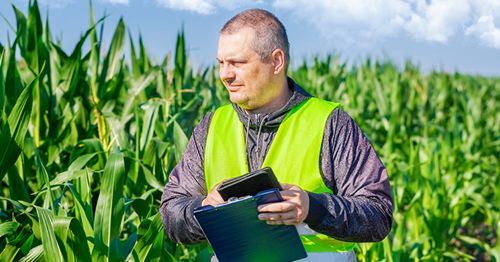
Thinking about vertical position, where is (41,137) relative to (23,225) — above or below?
above

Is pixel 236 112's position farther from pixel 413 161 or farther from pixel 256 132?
pixel 413 161

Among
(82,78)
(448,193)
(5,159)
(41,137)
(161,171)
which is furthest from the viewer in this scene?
(448,193)

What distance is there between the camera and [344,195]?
1.23m

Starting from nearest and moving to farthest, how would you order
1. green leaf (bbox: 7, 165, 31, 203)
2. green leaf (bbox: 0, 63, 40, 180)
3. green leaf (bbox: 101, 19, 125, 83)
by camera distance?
1. green leaf (bbox: 0, 63, 40, 180)
2. green leaf (bbox: 7, 165, 31, 203)
3. green leaf (bbox: 101, 19, 125, 83)

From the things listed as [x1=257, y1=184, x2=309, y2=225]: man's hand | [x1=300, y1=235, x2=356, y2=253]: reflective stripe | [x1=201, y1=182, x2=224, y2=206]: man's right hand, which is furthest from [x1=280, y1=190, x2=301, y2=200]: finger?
[x1=300, y1=235, x2=356, y2=253]: reflective stripe

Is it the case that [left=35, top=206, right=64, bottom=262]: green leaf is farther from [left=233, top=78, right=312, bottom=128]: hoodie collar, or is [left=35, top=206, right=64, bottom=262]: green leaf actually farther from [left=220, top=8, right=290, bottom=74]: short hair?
[left=220, top=8, right=290, bottom=74]: short hair

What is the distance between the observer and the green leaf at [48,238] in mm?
1338

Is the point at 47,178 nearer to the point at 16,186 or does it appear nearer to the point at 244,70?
the point at 16,186

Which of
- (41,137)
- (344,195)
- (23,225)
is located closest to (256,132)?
(344,195)

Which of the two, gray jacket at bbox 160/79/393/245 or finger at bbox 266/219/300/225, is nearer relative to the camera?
finger at bbox 266/219/300/225

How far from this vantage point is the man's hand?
3.26ft

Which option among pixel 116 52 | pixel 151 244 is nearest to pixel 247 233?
pixel 151 244

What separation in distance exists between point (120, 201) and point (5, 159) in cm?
57

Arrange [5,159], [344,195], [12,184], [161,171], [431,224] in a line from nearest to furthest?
[344,195]
[5,159]
[12,184]
[161,171]
[431,224]
